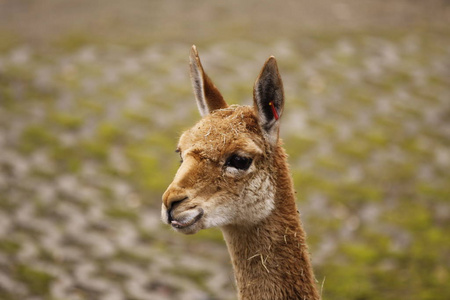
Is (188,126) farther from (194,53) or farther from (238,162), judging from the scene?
(238,162)

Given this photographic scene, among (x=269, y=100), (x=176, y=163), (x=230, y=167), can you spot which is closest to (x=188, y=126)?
(x=176, y=163)

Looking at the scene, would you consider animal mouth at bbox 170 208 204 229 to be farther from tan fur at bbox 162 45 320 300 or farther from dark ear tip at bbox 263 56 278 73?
dark ear tip at bbox 263 56 278 73

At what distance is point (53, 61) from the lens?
1062cm

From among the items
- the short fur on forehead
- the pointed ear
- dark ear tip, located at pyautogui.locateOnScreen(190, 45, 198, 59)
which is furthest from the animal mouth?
dark ear tip, located at pyautogui.locateOnScreen(190, 45, 198, 59)

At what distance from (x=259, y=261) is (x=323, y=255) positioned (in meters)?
3.42

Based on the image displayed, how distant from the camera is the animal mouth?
3.41 m

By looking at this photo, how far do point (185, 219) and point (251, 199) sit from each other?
0.52 metres

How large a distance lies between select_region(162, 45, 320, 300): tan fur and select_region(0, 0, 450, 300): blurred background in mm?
2765

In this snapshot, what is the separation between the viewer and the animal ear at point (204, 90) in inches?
161

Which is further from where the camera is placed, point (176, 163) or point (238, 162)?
point (176, 163)

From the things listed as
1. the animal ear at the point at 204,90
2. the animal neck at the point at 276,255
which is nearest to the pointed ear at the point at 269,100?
the animal neck at the point at 276,255

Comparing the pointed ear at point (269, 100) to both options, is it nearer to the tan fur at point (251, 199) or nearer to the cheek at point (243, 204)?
the tan fur at point (251, 199)

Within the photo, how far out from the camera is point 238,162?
12.0 ft

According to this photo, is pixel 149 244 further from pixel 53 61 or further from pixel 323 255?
pixel 53 61
